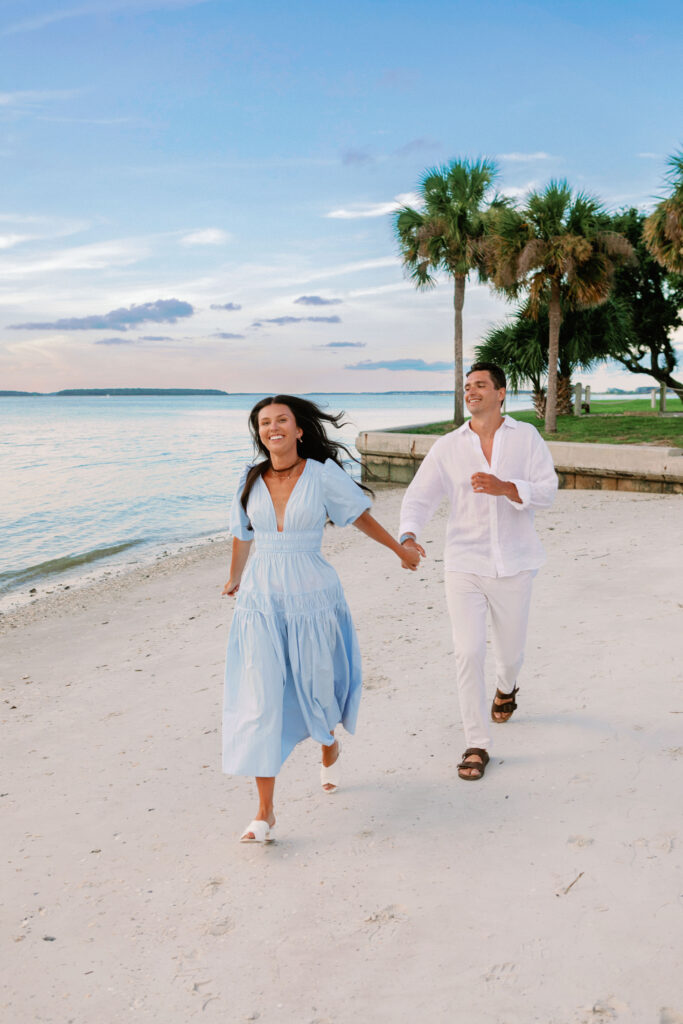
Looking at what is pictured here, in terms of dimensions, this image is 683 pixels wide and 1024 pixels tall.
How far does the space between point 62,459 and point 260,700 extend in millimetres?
37628

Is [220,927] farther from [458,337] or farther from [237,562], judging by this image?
[458,337]

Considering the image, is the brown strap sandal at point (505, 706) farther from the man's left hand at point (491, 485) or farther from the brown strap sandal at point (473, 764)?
the man's left hand at point (491, 485)

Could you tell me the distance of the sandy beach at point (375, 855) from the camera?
2482mm

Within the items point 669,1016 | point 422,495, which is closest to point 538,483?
point 422,495

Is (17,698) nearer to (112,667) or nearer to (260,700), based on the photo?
(112,667)

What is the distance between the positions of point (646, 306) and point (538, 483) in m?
30.7

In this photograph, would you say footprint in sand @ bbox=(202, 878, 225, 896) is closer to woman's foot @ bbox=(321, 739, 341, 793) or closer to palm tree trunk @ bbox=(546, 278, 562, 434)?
woman's foot @ bbox=(321, 739, 341, 793)

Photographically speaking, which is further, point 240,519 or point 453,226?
point 453,226

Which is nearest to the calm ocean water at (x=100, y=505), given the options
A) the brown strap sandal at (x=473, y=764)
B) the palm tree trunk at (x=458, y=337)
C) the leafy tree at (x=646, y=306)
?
the brown strap sandal at (x=473, y=764)

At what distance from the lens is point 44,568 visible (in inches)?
531

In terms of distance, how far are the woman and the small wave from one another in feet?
32.3

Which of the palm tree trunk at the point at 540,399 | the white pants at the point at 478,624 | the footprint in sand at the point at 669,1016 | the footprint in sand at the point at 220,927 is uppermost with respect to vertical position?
the palm tree trunk at the point at 540,399

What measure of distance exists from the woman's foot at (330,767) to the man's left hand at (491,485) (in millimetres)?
1358

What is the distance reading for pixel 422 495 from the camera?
4.07m
